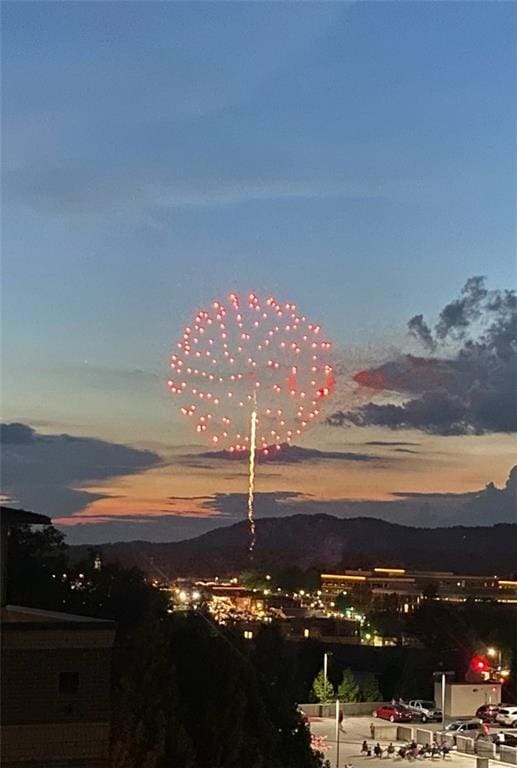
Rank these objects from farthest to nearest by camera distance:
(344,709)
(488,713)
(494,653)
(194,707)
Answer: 1. (494,653)
2. (344,709)
3. (488,713)
4. (194,707)

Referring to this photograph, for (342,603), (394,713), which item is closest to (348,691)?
(394,713)

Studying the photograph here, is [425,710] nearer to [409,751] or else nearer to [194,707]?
[409,751]

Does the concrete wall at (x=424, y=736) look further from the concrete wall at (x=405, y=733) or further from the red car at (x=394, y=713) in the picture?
the red car at (x=394, y=713)

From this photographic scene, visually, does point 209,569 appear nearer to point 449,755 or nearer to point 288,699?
point 449,755

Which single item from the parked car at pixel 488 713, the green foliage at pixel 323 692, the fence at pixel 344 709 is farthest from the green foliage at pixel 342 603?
the parked car at pixel 488 713

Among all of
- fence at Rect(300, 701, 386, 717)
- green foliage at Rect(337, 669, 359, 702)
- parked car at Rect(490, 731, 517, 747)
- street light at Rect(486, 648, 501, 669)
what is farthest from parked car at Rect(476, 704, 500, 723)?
street light at Rect(486, 648, 501, 669)

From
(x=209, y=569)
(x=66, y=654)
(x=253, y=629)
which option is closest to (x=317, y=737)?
(x=66, y=654)
